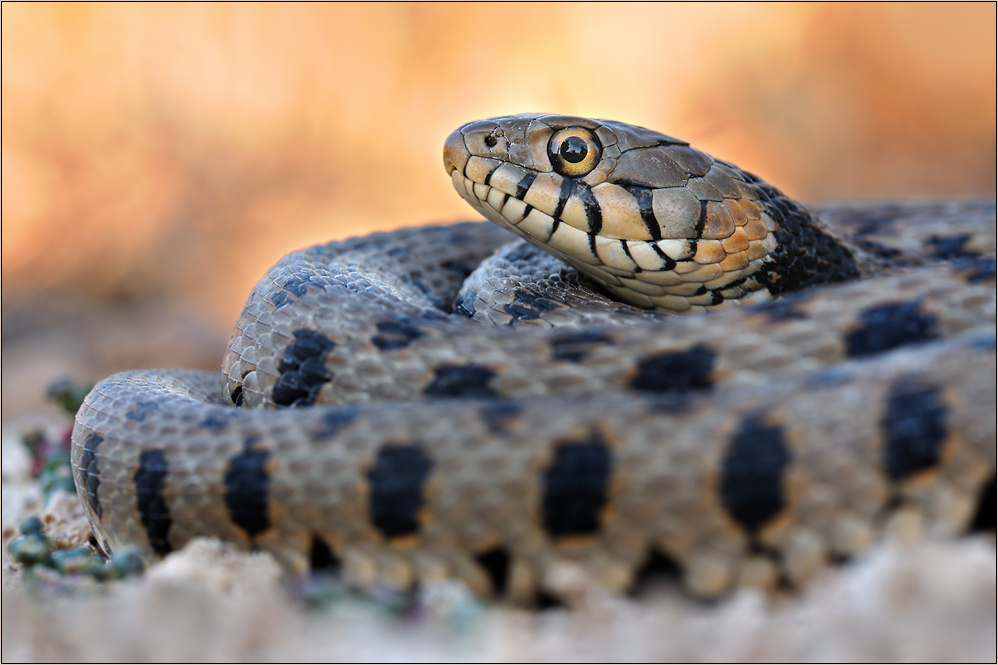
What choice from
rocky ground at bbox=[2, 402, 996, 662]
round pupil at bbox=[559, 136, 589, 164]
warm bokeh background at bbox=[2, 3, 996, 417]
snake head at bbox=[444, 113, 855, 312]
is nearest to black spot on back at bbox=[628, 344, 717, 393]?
rocky ground at bbox=[2, 402, 996, 662]

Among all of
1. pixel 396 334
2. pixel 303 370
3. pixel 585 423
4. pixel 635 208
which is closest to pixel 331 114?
pixel 635 208

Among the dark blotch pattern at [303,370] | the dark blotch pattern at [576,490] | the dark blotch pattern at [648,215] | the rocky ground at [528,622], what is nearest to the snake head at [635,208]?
the dark blotch pattern at [648,215]

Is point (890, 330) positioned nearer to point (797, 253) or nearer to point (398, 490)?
point (797, 253)

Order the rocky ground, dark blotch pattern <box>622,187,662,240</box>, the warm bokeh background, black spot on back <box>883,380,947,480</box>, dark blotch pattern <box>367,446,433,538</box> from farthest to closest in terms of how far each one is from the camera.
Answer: the warm bokeh background
dark blotch pattern <box>622,187,662,240</box>
dark blotch pattern <box>367,446,433,538</box>
black spot on back <box>883,380,947,480</box>
the rocky ground

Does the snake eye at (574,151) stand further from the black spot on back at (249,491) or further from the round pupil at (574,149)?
the black spot on back at (249,491)

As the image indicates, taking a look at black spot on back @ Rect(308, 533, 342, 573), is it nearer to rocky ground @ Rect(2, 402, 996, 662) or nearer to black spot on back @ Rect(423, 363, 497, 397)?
rocky ground @ Rect(2, 402, 996, 662)

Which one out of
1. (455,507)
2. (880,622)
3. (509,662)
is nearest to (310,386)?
(455,507)
